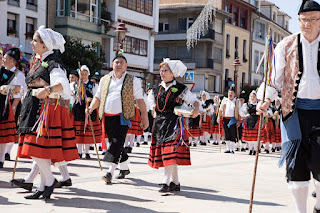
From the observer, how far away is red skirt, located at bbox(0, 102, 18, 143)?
9.33 m

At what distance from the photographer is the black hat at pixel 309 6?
4977mm

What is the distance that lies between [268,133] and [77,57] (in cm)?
1314

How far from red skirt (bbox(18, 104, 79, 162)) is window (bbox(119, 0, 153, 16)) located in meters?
29.5

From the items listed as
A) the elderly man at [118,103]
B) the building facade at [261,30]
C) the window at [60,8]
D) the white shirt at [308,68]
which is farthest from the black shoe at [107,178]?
the building facade at [261,30]

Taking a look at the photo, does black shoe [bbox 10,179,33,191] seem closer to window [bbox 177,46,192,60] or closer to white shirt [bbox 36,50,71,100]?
white shirt [bbox 36,50,71,100]

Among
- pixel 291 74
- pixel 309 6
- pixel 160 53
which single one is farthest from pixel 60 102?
pixel 160 53

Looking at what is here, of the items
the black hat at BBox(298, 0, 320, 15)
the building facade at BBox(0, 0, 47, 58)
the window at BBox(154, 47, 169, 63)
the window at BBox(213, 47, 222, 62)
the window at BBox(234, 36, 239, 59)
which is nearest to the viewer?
the black hat at BBox(298, 0, 320, 15)

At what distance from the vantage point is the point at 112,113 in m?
8.06

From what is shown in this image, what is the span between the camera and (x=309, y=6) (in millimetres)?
4996

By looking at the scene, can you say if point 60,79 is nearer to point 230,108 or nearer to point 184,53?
point 230,108

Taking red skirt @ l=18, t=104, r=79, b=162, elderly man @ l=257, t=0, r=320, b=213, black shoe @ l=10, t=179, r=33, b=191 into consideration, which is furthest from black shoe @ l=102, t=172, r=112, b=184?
elderly man @ l=257, t=0, r=320, b=213

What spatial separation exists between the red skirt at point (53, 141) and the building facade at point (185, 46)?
135 feet

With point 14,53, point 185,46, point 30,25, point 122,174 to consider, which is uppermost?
point 185,46

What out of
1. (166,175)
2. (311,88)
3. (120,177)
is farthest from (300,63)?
(120,177)
